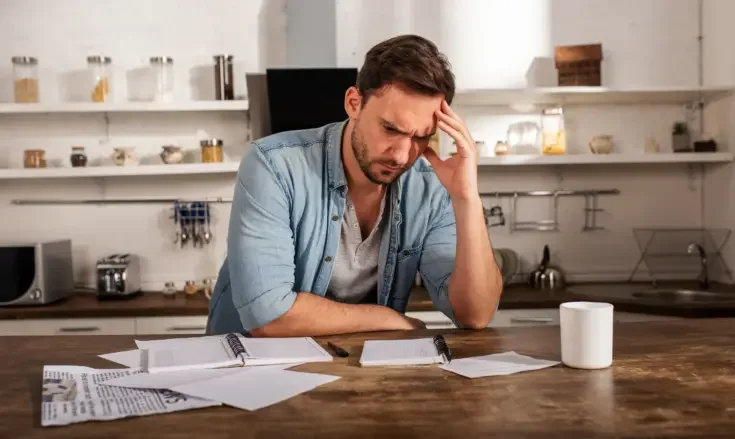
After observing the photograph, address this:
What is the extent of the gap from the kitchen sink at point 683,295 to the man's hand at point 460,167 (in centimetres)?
176

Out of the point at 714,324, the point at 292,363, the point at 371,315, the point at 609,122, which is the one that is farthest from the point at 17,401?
the point at 609,122

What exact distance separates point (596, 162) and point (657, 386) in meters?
2.44

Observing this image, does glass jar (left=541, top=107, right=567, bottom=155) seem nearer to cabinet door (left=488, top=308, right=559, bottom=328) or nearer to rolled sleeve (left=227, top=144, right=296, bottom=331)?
cabinet door (left=488, top=308, right=559, bottom=328)

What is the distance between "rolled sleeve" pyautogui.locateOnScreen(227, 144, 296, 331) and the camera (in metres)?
1.52

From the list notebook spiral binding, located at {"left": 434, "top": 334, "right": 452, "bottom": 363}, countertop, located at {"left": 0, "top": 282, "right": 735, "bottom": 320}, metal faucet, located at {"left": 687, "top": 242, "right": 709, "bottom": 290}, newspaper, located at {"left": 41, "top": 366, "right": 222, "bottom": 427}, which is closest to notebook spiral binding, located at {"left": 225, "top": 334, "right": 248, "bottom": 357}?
newspaper, located at {"left": 41, "top": 366, "right": 222, "bottom": 427}

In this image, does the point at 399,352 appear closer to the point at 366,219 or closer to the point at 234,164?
the point at 366,219

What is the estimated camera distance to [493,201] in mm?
3660

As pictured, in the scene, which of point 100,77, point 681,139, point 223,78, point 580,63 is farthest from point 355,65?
point 681,139

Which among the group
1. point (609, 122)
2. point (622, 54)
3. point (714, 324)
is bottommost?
point (714, 324)

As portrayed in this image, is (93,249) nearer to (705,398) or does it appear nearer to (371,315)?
(371,315)

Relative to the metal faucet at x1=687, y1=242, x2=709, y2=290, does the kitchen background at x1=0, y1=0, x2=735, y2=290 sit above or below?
above

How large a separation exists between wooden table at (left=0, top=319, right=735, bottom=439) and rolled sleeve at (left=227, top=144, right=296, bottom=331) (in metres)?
0.23

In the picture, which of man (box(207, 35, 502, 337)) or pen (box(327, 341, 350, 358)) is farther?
man (box(207, 35, 502, 337))

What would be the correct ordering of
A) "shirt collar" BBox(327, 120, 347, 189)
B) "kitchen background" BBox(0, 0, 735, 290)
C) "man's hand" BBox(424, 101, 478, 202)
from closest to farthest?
1. "man's hand" BBox(424, 101, 478, 202)
2. "shirt collar" BBox(327, 120, 347, 189)
3. "kitchen background" BBox(0, 0, 735, 290)
